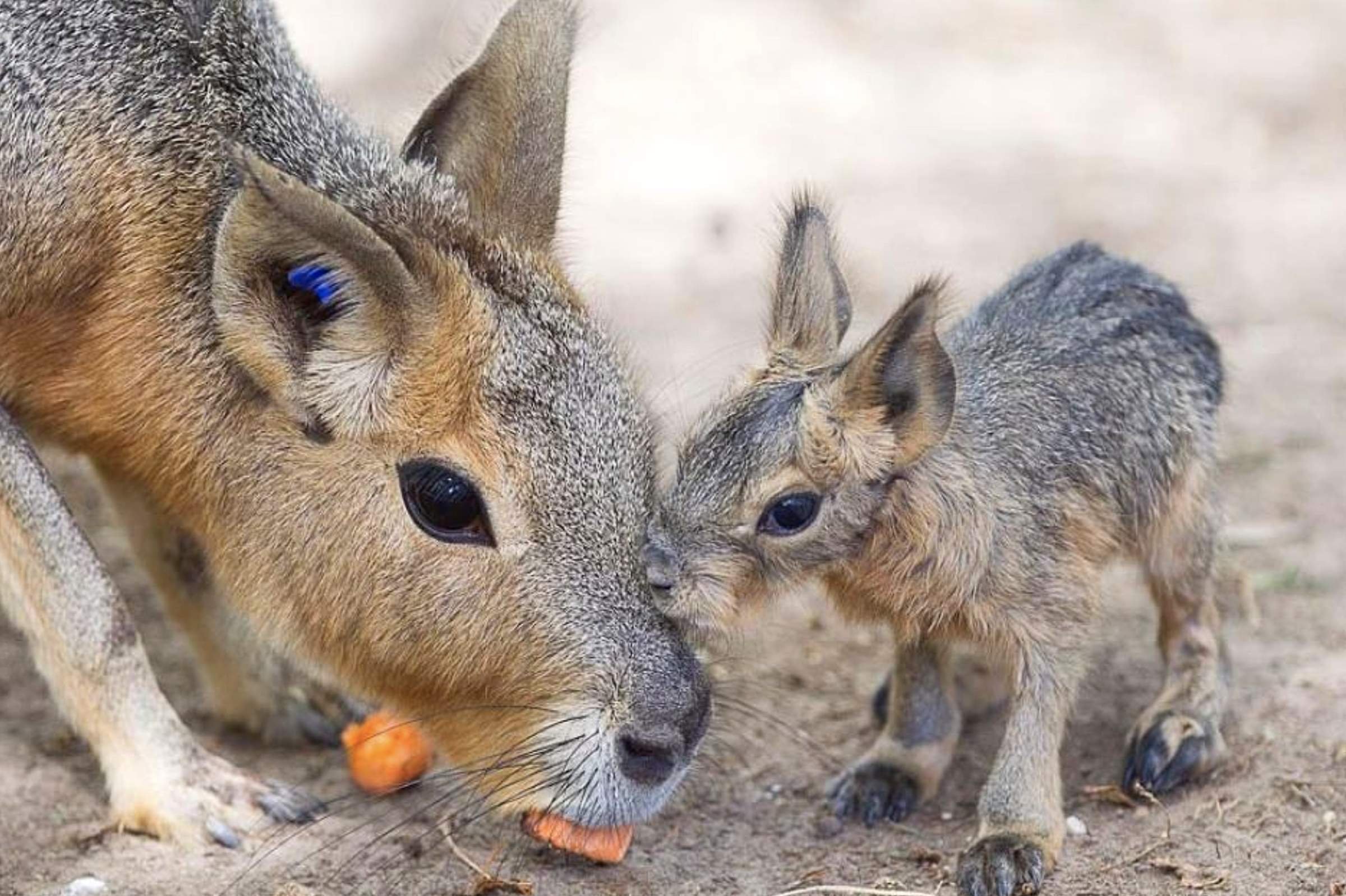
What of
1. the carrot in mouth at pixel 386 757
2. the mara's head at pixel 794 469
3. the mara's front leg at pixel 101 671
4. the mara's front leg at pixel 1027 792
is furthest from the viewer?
the carrot in mouth at pixel 386 757

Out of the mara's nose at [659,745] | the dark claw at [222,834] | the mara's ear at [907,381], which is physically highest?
the mara's ear at [907,381]

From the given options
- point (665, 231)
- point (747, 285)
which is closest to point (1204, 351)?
point (747, 285)

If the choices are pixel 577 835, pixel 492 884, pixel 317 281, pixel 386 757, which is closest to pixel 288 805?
pixel 386 757

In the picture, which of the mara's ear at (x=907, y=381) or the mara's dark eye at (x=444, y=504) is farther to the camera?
the mara's dark eye at (x=444, y=504)

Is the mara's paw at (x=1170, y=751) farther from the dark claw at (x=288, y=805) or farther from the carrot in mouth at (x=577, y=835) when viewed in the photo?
the dark claw at (x=288, y=805)

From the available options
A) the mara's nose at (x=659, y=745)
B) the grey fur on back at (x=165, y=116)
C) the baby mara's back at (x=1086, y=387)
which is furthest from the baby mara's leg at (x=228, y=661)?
the baby mara's back at (x=1086, y=387)

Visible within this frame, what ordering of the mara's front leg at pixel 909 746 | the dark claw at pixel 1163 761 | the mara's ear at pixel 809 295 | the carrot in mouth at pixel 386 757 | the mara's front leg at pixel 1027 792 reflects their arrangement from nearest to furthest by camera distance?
the mara's front leg at pixel 1027 792 → the mara's ear at pixel 809 295 → the dark claw at pixel 1163 761 → the mara's front leg at pixel 909 746 → the carrot in mouth at pixel 386 757
